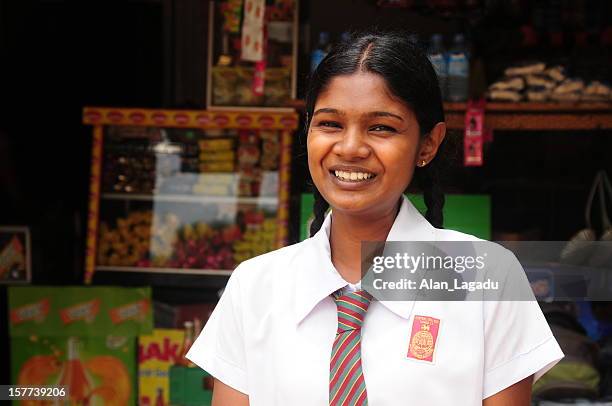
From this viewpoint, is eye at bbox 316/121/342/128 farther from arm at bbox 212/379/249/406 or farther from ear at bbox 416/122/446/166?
arm at bbox 212/379/249/406

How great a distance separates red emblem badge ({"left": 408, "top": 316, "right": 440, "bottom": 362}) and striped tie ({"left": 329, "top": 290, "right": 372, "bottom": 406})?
0.30 feet

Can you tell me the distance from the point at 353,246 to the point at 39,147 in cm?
314

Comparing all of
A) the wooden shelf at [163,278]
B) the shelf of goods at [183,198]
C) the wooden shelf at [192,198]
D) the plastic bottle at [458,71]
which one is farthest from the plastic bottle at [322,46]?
the wooden shelf at [163,278]

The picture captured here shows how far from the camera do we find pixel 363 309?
1521 mm

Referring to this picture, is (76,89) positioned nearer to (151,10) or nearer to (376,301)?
(151,10)

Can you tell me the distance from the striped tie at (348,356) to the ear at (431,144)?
0.92 ft

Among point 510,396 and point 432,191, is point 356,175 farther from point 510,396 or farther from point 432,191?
point 510,396

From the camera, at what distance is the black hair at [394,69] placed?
1.52m

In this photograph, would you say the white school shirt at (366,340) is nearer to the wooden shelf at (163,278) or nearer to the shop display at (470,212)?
the shop display at (470,212)

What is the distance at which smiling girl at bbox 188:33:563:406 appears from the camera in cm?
145

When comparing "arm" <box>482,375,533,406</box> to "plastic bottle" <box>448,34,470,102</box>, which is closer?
→ "arm" <box>482,375,533,406</box>

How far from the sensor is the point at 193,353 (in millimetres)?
1648

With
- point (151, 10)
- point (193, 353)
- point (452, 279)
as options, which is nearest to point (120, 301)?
point (151, 10)

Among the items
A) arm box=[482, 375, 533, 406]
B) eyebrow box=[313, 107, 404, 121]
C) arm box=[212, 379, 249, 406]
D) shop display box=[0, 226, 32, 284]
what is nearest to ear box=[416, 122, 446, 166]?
eyebrow box=[313, 107, 404, 121]
